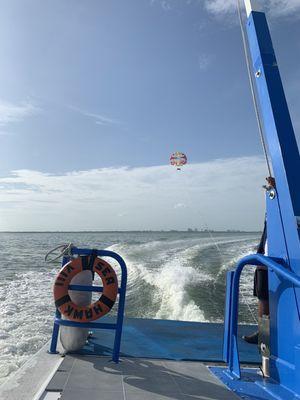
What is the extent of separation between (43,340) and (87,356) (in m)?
2.03

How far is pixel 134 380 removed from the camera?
3312 millimetres

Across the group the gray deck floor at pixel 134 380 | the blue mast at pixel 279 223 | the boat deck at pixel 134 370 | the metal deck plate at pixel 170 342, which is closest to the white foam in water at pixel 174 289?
the metal deck plate at pixel 170 342

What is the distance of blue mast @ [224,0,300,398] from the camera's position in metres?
2.87

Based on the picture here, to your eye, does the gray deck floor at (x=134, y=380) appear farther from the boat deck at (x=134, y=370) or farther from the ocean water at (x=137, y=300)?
the ocean water at (x=137, y=300)

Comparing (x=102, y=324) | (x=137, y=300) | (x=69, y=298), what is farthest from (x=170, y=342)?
(x=137, y=300)

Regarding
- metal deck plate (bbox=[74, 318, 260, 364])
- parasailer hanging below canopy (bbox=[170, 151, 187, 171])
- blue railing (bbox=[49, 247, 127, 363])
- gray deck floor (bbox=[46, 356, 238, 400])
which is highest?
parasailer hanging below canopy (bbox=[170, 151, 187, 171])

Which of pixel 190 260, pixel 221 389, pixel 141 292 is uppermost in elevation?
pixel 190 260

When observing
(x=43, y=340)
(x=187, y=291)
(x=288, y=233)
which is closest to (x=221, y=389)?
(x=288, y=233)

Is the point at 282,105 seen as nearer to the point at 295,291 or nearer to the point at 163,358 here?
the point at 295,291

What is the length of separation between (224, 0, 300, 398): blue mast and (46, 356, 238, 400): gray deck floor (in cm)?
43

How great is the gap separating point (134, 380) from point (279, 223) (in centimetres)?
172

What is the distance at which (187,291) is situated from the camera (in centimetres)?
946

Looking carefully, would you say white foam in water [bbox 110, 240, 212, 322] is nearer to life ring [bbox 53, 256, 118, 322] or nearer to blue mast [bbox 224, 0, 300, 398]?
life ring [bbox 53, 256, 118, 322]

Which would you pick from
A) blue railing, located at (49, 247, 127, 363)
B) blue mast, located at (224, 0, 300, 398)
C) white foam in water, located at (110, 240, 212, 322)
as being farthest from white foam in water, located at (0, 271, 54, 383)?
blue mast, located at (224, 0, 300, 398)
